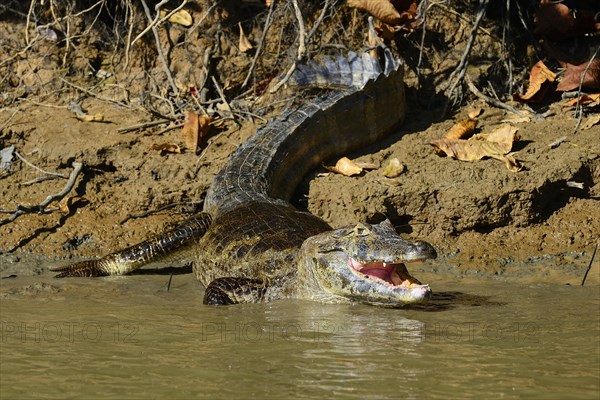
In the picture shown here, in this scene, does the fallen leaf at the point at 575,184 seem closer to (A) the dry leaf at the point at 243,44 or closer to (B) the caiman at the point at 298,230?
(B) the caiman at the point at 298,230

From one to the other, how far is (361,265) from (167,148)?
264 centimetres

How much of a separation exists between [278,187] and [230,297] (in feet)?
5.58

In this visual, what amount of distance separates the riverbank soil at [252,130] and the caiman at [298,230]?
0.23 metres

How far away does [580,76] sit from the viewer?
753cm

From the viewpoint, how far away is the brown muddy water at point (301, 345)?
3.58 meters

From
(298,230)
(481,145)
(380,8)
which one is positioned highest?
(380,8)

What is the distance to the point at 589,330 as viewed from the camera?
173 inches

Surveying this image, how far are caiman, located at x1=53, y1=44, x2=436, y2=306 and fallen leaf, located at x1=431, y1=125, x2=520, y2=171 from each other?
25.8 inches

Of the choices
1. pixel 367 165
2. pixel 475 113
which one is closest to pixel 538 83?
pixel 475 113

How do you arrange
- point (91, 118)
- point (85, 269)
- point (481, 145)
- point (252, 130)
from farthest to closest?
1. point (91, 118)
2. point (252, 130)
3. point (481, 145)
4. point (85, 269)

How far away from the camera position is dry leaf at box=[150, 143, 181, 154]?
23.9ft

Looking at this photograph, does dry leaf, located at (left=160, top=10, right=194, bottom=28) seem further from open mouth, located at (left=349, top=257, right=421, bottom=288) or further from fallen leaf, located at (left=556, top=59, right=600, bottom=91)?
open mouth, located at (left=349, top=257, right=421, bottom=288)

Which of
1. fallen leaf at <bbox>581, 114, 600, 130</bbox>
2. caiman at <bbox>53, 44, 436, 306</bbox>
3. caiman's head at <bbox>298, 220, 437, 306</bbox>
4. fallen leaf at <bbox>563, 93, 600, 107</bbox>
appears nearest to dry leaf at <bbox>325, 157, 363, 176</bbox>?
caiman at <bbox>53, 44, 436, 306</bbox>

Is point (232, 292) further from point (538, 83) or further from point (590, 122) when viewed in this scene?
point (538, 83)
